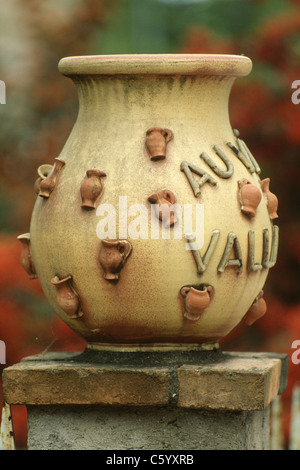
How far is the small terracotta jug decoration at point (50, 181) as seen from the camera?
3994 millimetres

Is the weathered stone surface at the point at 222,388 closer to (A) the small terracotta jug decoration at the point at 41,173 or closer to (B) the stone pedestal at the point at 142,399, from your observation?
(B) the stone pedestal at the point at 142,399

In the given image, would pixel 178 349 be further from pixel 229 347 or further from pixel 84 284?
pixel 229 347

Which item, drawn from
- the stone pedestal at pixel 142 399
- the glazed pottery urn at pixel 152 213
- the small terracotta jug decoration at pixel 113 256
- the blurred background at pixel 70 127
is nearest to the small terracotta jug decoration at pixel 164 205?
the glazed pottery urn at pixel 152 213

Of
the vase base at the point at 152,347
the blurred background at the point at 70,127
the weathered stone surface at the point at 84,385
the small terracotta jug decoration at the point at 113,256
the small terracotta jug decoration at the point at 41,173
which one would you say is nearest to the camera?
the small terracotta jug decoration at the point at 113,256

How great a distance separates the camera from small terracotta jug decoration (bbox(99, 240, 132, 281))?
12.1ft

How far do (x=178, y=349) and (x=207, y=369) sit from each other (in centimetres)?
21

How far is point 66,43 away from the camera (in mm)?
6590

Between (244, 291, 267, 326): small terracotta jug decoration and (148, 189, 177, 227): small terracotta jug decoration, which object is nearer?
(148, 189, 177, 227): small terracotta jug decoration

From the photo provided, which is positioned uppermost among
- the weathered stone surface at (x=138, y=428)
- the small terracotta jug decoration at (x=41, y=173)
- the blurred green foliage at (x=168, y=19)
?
the blurred green foliage at (x=168, y=19)

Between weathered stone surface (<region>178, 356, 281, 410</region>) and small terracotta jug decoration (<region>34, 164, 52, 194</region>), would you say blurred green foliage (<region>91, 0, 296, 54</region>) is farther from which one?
weathered stone surface (<region>178, 356, 281, 410</region>)

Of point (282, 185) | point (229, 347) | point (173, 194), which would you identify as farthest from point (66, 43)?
point (173, 194)

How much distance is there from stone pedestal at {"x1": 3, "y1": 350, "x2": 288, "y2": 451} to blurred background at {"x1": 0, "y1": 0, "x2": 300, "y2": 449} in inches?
36.7

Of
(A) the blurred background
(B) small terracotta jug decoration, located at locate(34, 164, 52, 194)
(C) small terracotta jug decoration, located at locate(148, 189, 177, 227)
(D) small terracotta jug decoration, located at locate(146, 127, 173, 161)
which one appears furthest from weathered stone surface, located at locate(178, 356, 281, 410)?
(A) the blurred background

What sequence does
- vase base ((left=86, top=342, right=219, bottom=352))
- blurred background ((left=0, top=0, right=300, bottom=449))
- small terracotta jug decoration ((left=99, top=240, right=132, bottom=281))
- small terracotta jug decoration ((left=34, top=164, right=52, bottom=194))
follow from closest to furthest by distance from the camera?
small terracotta jug decoration ((left=99, top=240, right=132, bottom=281))
vase base ((left=86, top=342, right=219, bottom=352))
small terracotta jug decoration ((left=34, top=164, right=52, bottom=194))
blurred background ((left=0, top=0, right=300, bottom=449))
